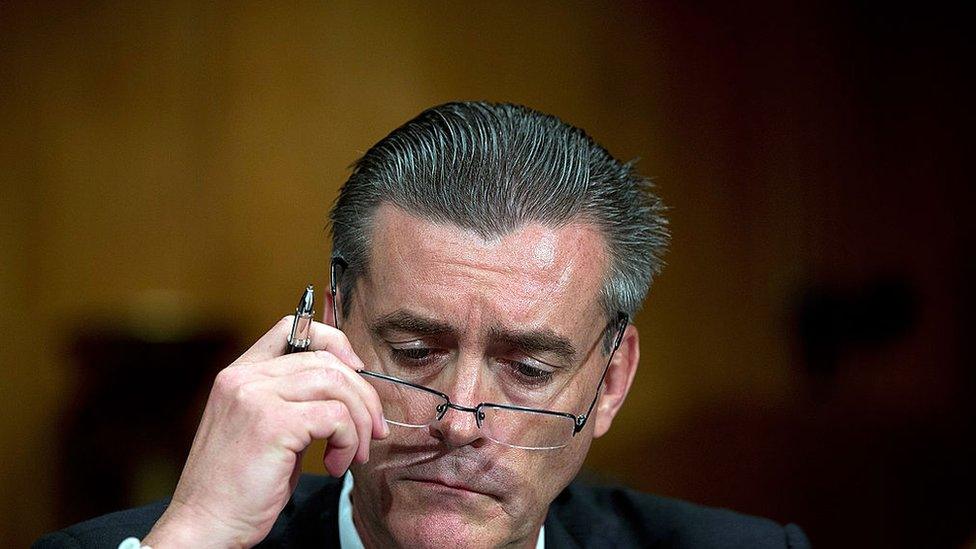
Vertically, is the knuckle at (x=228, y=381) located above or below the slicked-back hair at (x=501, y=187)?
below

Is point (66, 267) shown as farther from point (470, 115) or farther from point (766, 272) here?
point (766, 272)

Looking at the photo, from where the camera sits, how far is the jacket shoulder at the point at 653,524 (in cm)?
262

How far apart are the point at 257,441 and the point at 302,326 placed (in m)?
0.21

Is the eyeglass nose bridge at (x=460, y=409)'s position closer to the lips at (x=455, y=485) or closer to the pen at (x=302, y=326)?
the lips at (x=455, y=485)

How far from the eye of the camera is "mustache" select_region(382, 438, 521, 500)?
1.96 metres

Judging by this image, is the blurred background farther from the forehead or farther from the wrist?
the wrist

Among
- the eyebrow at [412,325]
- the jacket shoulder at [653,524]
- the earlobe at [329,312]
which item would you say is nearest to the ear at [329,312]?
the earlobe at [329,312]

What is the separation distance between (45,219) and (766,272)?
2.27m

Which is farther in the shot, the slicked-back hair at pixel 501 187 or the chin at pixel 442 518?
the slicked-back hair at pixel 501 187

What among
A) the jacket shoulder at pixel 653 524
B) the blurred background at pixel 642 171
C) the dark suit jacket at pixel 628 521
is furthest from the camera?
the blurred background at pixel 642 171

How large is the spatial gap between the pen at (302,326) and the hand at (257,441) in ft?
0.14

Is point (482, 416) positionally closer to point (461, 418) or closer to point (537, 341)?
point (461, 418)

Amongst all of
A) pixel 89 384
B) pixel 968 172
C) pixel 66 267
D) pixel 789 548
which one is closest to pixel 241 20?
pixel 66 267

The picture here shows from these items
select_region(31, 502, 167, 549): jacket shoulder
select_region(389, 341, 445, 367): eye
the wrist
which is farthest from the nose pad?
select_region(31, 502, 167, 549): jacket shoulder
